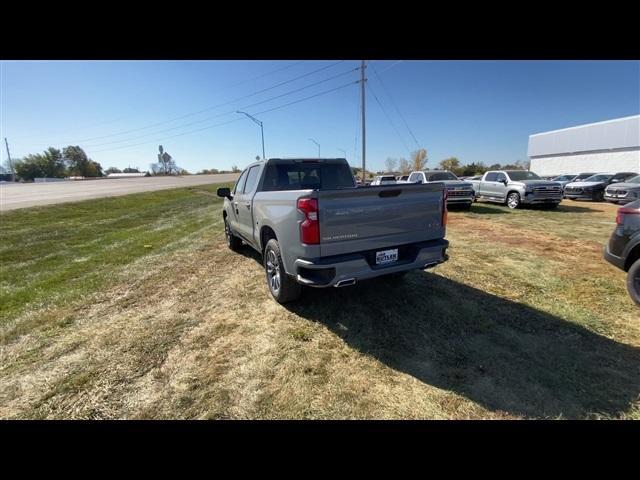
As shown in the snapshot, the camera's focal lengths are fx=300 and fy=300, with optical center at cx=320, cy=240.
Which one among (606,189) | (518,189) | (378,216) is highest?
(378,216)

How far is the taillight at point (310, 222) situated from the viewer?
3082 millimetres

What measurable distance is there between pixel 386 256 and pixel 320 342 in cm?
121

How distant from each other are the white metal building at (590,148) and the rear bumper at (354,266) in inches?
1763

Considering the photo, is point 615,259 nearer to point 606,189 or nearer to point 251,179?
point 251,179

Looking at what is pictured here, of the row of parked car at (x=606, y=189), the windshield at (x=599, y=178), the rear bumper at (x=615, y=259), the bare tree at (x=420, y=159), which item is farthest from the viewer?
the bare tree at (x=420, y=159)

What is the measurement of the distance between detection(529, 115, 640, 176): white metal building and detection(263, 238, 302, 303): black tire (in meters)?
45.8

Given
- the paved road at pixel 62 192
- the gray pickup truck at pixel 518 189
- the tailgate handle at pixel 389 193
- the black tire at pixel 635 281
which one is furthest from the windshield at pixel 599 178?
the paved road at pixel 62 192

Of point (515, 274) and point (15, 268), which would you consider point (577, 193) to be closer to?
point (515, 274)

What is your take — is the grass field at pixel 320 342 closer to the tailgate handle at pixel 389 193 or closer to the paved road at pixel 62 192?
the tailgate handle at pixel 389 193

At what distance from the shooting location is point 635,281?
3.87 metres

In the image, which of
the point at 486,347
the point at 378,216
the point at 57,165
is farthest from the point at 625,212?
the point at 57,165

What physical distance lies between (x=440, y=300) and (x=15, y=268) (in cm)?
792

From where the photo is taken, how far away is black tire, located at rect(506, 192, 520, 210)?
1332 cm
